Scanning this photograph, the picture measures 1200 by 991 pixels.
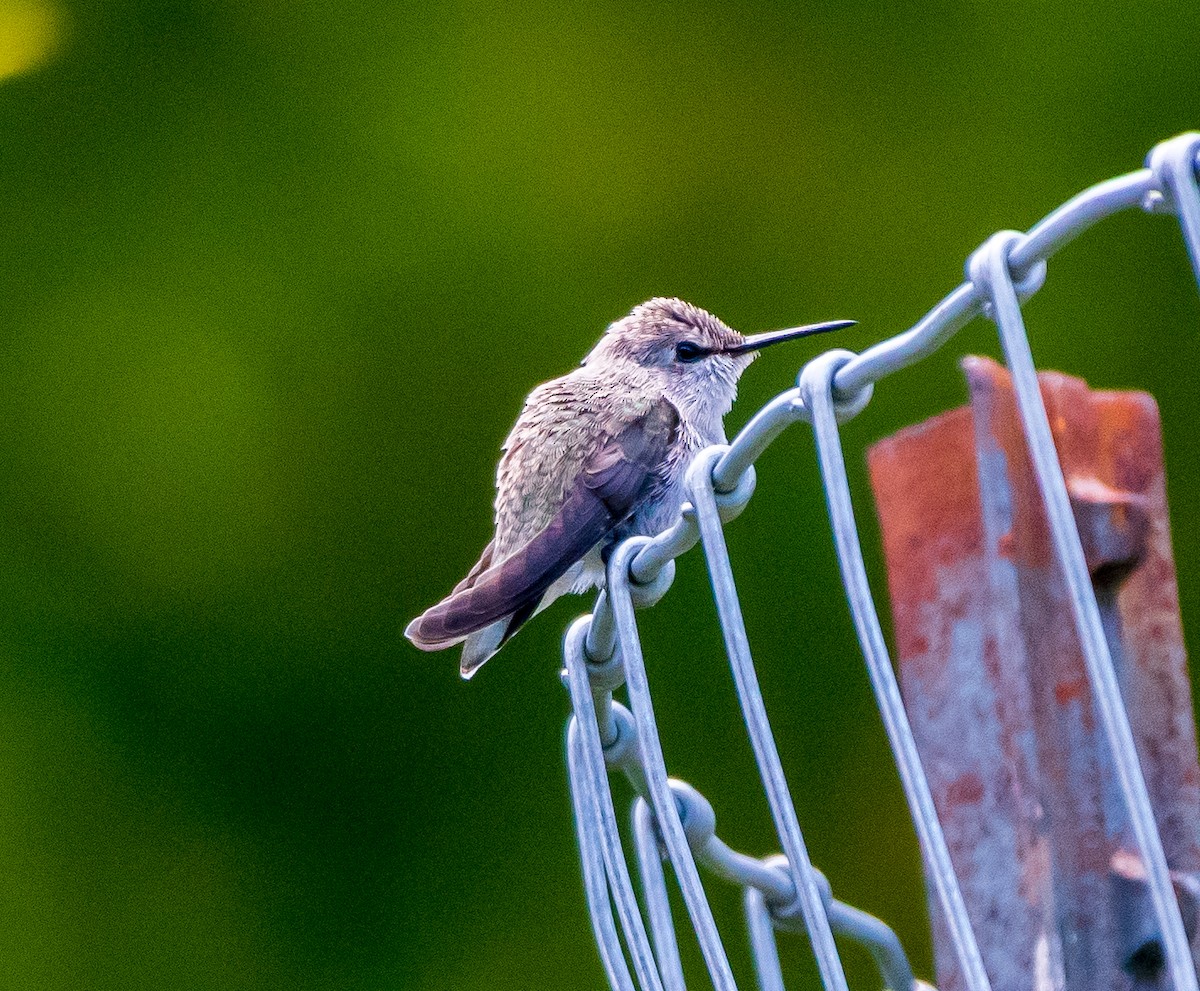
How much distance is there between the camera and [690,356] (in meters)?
2.17

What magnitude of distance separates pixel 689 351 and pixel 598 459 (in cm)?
42

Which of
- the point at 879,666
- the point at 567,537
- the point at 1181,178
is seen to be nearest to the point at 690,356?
the point at 567,537

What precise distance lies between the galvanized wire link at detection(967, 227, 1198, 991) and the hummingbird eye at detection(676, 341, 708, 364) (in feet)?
4.88

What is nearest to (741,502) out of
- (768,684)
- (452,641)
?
(452,641)

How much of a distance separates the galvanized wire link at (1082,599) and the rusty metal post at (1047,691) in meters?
0.23

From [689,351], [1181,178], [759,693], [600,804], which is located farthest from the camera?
[689,351]

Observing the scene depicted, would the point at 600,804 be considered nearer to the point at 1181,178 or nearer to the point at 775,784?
the point at 775,784

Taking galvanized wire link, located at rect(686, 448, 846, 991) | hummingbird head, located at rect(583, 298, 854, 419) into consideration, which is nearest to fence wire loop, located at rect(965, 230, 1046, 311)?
galvanized wire link, located at rect(686, 448, 846, 991)

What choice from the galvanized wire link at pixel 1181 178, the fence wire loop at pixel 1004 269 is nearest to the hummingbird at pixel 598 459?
the fence wire loop at pixel 1004 269

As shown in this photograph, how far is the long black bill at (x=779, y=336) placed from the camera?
1.85m

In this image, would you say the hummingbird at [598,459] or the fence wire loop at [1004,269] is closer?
the fence wire loop at [1004,269]

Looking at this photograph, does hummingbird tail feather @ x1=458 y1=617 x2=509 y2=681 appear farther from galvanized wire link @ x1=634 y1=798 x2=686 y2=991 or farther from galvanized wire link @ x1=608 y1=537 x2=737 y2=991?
galvanized wire link @ x1=608 y1=537 x2=737 y2=991

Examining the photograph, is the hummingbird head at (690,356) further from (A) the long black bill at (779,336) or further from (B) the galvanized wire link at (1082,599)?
(B) the galvanized wire link at (1082,599)

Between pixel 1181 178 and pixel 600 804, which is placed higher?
pixel 1181 178
